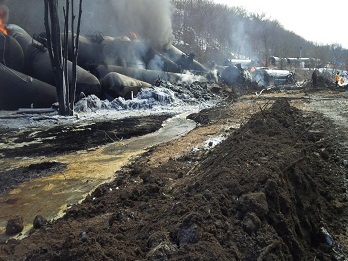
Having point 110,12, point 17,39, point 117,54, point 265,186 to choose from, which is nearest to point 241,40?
point 110,12

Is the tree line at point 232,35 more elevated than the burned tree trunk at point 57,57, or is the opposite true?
the tree line at point 232,35

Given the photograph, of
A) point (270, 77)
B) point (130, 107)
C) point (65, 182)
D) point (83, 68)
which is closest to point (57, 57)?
point (130, 107)

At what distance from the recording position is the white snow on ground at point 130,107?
46.9 feet

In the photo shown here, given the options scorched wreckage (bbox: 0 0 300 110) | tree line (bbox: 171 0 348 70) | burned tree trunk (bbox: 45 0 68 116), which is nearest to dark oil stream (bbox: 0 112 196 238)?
burned tree trunk (bbox: 45 0 68 116)

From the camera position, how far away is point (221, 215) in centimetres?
357

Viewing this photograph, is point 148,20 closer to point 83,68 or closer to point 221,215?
point 83,68

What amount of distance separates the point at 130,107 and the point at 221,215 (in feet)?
49.8

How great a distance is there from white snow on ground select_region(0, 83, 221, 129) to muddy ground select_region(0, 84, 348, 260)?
8.51 meters

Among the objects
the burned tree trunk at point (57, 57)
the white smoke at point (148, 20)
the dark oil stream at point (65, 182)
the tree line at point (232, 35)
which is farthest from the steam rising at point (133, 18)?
the dark oil stream at point (65, 182)

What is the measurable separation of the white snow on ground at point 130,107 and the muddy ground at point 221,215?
8514mm

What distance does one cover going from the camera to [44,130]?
12711 millimetres

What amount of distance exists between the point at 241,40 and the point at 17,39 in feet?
233

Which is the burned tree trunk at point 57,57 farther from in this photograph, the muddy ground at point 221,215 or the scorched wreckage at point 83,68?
the muddy ground at point 221,215

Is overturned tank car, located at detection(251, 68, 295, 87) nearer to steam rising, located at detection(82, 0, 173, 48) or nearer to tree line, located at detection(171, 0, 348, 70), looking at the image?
steam rising, located at detection(82, 0, 173, 48)
